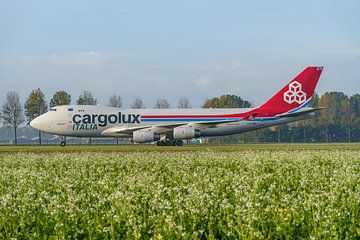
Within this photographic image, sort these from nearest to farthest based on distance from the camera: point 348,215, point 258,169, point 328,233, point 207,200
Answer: point 328,233 → point 348,215 → point 207,200 → point 258,169

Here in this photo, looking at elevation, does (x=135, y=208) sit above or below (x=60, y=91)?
below

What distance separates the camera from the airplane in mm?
57469

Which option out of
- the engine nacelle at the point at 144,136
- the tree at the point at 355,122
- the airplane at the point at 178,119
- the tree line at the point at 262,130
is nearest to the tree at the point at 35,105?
the tree line at the point at 262,130

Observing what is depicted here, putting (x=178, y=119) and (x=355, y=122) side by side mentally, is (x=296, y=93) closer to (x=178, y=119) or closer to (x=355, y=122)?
(x=178, y=119)

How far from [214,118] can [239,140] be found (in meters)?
51.0

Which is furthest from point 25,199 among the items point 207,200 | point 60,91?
point 60,91

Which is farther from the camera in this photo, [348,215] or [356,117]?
[356,117]

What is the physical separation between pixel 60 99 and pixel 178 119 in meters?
50.9

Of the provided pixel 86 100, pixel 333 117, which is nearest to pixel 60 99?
pixel 86 100

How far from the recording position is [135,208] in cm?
952

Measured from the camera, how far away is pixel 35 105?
98375 mm

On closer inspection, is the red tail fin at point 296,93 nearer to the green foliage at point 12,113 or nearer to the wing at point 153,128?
the wing at point 153,128

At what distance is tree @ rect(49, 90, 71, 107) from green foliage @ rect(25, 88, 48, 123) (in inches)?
155

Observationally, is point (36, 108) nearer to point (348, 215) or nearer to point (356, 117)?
point (356, 117)
